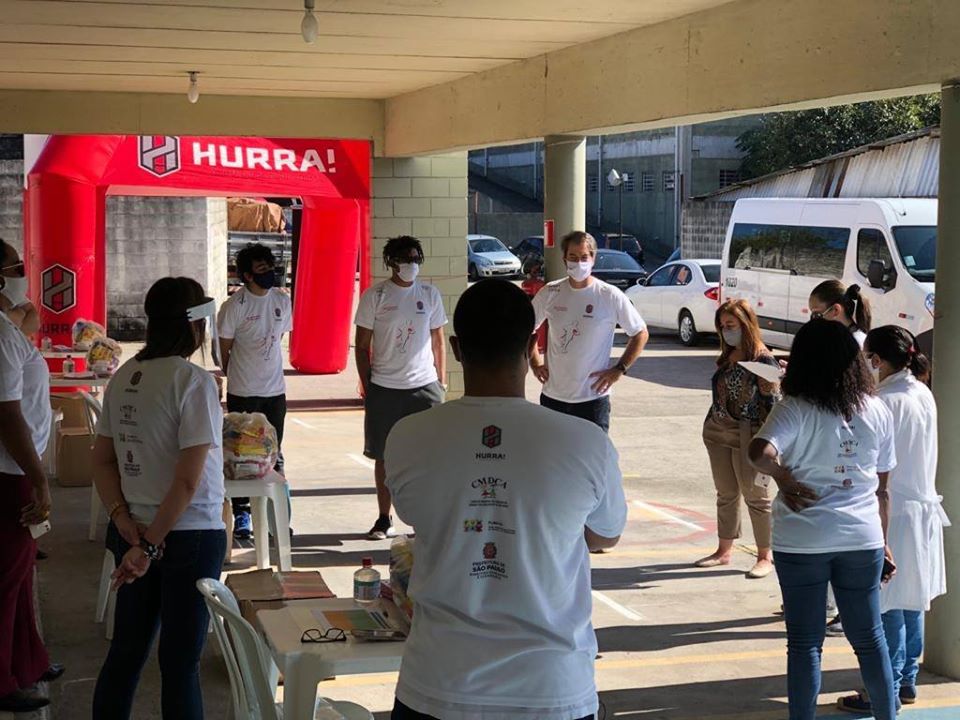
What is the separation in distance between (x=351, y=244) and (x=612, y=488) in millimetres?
13738

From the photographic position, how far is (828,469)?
4621 mm

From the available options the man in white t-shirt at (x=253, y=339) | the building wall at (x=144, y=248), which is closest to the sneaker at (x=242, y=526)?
the man in white t-shirt at (x=253, y=339)

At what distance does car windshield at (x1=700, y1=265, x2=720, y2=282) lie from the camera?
21.8 meters

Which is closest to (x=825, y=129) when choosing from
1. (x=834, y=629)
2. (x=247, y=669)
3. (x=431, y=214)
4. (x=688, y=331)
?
(x=688, y=331)

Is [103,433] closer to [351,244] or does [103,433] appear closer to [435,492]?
[435,492]

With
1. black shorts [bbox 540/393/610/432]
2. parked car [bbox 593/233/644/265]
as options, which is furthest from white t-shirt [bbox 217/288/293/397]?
parked car [bbox 593/233/644/265]

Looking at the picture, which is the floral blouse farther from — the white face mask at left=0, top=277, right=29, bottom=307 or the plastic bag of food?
the plastic bag of food

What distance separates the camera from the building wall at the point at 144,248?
19.9 metres

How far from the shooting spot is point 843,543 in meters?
4.60

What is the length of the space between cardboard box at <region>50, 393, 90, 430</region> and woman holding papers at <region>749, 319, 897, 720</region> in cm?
726

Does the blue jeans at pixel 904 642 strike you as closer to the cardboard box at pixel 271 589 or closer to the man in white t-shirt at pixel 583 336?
the cardboard box at pixel 271 589

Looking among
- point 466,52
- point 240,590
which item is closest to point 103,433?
point 240,590

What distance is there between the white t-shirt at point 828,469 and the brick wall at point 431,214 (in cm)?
902

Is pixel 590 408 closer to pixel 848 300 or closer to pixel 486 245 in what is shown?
pixel 848 300
